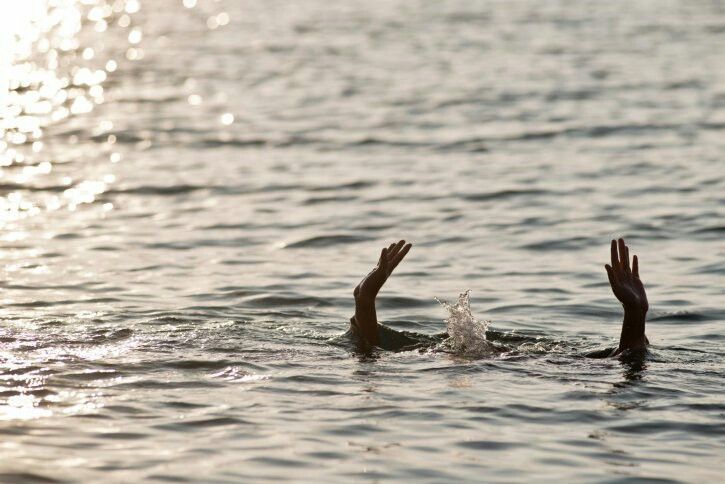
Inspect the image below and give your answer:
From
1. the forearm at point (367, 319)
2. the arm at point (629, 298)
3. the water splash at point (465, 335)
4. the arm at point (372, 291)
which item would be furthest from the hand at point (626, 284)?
the forearm at point (367, 319)

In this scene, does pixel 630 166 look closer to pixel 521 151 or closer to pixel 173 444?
pixel 521 151

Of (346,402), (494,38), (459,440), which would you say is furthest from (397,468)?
(494,38)

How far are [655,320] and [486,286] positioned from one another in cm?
187

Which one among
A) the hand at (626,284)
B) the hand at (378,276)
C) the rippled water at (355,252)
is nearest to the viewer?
the rippled water at (355,252)

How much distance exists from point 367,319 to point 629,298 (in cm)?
203

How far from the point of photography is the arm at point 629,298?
9.26 m

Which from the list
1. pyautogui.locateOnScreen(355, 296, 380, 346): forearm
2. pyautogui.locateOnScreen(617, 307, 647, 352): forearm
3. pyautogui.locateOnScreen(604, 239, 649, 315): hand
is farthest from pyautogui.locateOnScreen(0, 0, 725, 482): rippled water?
pyautogui.locateOnScreen(604, 239, 649, 315): hand

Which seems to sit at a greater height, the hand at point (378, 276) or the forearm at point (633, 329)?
the hand at point (378, 276)

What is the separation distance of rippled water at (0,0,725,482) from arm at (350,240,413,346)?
0.94ft

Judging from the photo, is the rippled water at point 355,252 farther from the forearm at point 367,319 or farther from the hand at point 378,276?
the hand at point 378,276

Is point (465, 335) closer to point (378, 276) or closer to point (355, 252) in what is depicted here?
point (378, 276)

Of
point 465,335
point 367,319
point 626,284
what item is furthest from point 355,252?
point 626,284

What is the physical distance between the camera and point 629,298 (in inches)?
364

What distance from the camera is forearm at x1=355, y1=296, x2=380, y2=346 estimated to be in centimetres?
970
